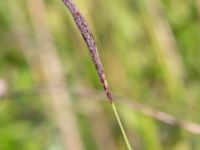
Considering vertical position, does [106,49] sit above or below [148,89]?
above

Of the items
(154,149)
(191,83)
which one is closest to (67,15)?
(191,83)

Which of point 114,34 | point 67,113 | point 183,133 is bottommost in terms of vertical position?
point 183,133

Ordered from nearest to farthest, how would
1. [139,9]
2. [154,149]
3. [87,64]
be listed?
[154,149] < [87,64] < [139,9]

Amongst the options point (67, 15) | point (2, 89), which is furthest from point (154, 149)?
point (67, 15)

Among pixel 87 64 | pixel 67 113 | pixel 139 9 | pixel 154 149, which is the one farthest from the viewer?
pixel 139 9

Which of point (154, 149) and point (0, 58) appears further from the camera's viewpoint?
point (0, 58)

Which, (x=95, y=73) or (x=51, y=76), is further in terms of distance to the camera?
(x=95, y=73)

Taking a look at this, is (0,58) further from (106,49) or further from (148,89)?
(148,89)

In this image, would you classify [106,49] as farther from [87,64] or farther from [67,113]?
[67,113]
